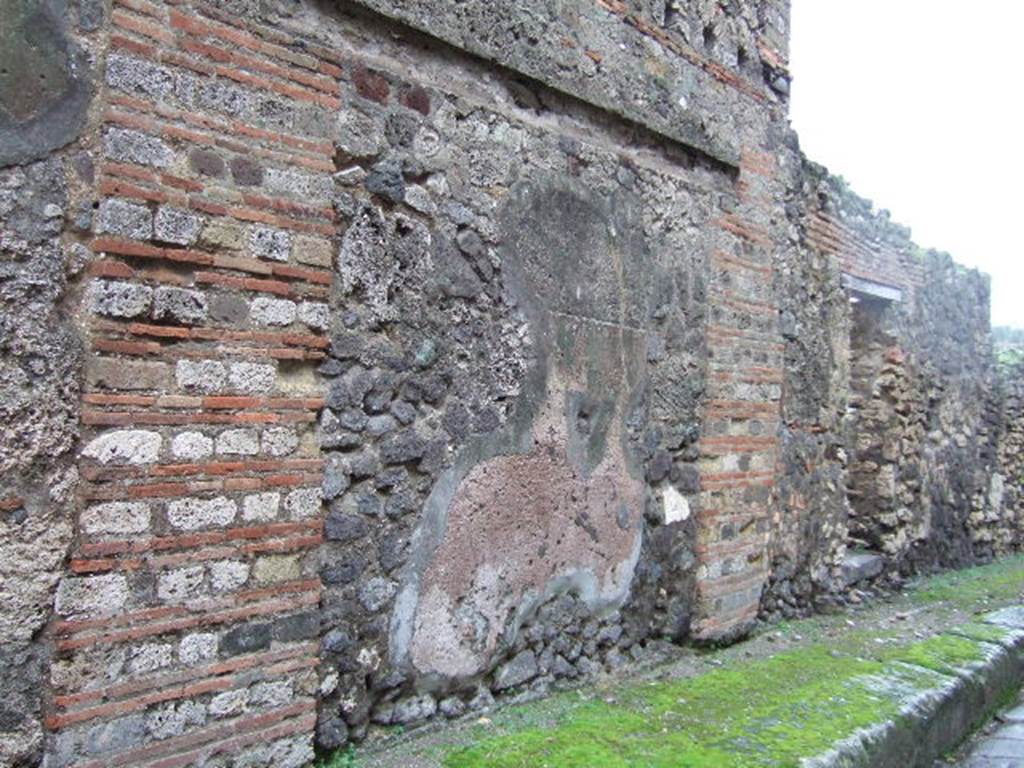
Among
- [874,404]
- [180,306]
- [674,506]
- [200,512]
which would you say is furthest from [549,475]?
[874,404]

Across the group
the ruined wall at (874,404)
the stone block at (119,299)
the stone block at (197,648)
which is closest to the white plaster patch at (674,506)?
the ruined wall at (874,404)

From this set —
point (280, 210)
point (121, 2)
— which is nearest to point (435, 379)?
point (280, 210)

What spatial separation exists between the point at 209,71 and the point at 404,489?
148cm

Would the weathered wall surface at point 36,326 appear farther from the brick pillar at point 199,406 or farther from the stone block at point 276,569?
the stone block at point 276,569

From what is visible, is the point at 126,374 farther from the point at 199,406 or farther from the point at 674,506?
the point at 674,506

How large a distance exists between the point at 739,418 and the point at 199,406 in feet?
10.1

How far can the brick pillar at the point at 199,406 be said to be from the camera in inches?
86.3

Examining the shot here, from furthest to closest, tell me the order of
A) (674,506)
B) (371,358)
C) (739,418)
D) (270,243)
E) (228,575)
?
(739,418) < (674,506) < (371,358) < (270,243) < (228,575)

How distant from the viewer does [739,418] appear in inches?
179

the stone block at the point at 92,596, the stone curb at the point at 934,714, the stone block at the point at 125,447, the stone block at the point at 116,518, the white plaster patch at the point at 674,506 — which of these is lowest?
the stone curb at the point at 934,714

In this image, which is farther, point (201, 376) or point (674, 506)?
point (674, 506)

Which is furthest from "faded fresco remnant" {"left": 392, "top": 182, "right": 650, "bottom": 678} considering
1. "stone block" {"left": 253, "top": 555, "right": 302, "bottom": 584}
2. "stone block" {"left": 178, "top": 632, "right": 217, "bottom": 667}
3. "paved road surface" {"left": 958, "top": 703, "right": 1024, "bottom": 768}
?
"paved road surface" {"left": 958, "top": 703, "right": 1024, "bottom": 768}

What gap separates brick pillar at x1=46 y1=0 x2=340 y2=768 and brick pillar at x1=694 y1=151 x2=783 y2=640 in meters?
2.39

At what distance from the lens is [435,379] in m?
3.04
